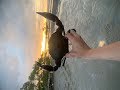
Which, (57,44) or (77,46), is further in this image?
Result: (57,44)

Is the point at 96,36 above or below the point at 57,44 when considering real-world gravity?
above

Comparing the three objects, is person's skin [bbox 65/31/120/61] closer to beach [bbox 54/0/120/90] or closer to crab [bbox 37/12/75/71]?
crab [bbox 37/12/75/71]

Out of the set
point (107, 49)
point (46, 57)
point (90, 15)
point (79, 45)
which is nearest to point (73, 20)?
point (90, 15)

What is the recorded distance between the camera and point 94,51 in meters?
1.48

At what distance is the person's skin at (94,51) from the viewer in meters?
1.31

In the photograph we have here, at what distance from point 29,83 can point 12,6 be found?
242 inches

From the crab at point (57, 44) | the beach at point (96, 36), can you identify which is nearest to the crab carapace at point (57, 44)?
the crab at point (57, 44)

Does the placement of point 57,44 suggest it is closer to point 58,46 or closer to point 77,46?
point 58,46

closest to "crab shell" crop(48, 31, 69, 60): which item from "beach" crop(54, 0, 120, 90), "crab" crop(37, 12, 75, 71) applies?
"crab" crop(37, 12, 75, 71)

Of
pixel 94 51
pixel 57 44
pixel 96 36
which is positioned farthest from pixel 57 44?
pixel 96 36

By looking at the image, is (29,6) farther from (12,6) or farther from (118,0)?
(118,0)

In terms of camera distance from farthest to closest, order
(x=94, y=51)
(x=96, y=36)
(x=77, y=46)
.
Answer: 1. (x=96, y=36)
2. (x=77, y=46)
3. (x=94, y=51)

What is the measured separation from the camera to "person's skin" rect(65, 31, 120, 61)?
4.31 ft

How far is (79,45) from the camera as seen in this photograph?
1.69m
